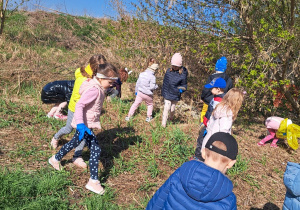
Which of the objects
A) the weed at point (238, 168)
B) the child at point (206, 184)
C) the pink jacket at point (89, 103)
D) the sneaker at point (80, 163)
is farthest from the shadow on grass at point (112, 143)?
the child at point (206, 184)

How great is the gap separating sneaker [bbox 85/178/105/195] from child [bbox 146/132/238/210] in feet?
4.43

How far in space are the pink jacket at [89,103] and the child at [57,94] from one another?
6.47ft

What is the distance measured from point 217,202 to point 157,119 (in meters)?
3.96

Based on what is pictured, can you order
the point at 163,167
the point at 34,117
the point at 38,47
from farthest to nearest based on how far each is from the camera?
the point at 38,47, the point at 34,117, the point at 163,167

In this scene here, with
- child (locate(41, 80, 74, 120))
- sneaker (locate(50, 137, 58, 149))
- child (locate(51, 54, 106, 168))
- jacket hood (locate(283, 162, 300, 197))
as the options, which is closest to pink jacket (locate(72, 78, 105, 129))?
child (locate(51, 54, 106, 168))

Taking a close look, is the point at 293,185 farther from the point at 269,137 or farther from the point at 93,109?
the point at 269,137

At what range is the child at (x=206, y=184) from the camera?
1573 millimetres

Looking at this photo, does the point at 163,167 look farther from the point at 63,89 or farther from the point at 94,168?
the point at 63,89

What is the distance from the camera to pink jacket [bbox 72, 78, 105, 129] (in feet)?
9.72

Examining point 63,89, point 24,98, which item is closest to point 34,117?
point 63,89

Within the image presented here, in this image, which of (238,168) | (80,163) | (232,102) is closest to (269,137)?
(238,168)

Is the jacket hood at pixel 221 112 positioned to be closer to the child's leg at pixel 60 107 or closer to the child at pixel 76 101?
the child at pixel 76 101

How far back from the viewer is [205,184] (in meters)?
1.56

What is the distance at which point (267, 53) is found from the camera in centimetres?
537
